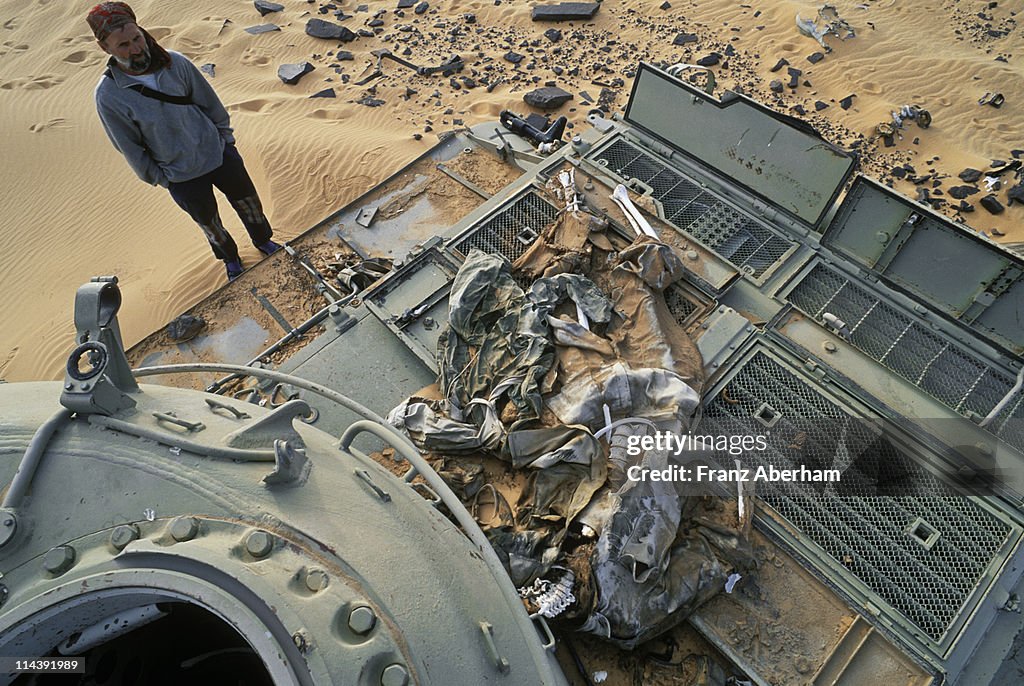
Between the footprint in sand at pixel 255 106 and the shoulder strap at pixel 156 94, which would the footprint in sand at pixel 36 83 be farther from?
the shoulder strap at pixel 156 94

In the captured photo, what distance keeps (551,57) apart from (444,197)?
18.8ft

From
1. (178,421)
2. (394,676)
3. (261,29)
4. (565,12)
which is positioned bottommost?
(261,29)

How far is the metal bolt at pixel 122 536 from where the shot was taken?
6.53 feet

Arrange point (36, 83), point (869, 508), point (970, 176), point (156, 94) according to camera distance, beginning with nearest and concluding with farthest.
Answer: point (869, 508) < point (156, 94) < point (970, 176) < point (36, 83)

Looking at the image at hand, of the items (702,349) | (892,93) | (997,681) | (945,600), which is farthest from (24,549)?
(892,93)

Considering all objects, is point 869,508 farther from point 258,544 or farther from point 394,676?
point 258,544

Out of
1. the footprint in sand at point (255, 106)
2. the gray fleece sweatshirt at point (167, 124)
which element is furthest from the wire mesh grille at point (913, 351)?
the footprint in sand at point (255, 106)

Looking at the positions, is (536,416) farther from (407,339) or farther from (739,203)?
(739,203)

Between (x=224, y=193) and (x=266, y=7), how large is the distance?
8031 millimetres

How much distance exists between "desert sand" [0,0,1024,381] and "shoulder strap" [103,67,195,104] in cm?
277

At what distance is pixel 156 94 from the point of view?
15.5 feet

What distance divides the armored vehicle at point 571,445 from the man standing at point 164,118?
860 mm

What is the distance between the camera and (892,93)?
31.0ft

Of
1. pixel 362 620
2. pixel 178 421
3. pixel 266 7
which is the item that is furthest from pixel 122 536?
pixel 266 7
